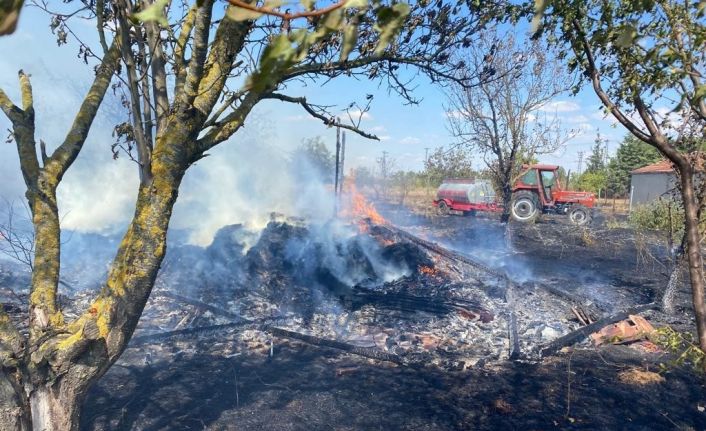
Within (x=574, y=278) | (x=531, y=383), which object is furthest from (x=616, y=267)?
(x=531, y=383)

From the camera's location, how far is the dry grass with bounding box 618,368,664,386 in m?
5.31

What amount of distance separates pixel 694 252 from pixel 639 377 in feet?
14.1

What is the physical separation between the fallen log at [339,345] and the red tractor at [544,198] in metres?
16.2

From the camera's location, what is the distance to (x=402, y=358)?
599cm

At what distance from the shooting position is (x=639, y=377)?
5422 millimetres

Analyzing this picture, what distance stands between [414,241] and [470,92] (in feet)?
13.5

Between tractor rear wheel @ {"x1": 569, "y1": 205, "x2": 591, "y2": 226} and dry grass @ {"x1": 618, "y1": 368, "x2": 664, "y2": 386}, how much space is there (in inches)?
629

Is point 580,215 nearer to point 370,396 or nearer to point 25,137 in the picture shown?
point 370,396

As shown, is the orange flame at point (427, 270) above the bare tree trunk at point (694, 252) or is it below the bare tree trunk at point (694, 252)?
below

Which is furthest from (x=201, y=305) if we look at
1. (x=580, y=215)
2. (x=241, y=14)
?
(x=580, y=215)

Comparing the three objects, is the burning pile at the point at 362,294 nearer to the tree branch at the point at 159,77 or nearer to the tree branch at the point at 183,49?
the tree branch at the point at 159,77

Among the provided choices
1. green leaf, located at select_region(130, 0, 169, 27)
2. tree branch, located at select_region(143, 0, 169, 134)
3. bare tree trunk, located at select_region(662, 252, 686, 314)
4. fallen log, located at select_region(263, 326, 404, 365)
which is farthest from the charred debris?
green leaf, located at select_region(130, 0, 169, 27)

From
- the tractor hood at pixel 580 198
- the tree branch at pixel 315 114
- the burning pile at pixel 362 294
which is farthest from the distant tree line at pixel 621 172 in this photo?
the tree branch at pixel 315 114

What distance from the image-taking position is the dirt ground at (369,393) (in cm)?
434
